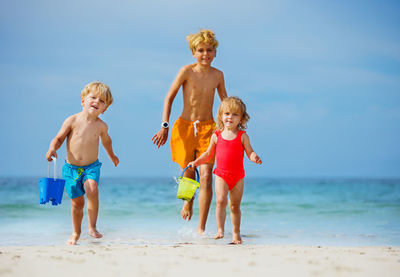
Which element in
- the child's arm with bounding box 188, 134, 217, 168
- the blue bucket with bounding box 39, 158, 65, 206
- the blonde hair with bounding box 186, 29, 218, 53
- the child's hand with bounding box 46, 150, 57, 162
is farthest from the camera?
the blonde hair with bounding box 186, 29, 218, 53

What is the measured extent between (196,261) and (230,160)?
1.42 metres

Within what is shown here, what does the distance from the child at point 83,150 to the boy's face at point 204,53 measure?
1235mm

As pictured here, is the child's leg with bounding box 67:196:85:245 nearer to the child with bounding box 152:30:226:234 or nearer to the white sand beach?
the white sand beach

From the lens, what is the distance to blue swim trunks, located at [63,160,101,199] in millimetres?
4352

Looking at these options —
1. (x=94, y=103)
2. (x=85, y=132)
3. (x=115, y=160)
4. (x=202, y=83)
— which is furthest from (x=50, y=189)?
(x=202, y=83)

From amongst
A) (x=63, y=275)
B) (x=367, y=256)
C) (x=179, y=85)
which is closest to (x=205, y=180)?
(x=179, y=85)

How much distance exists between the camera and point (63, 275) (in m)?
3.03

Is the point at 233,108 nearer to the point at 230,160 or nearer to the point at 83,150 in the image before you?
the point at 230,160

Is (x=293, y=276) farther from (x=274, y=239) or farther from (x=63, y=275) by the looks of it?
(x=274, y=239)

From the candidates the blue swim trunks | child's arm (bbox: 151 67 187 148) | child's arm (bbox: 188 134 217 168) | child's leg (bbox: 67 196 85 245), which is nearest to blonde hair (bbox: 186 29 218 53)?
child's arm (bbox: 151 67 187 148)

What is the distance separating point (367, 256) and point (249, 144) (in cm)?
150

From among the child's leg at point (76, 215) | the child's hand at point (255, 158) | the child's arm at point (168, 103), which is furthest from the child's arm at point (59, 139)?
the child's hand at point (255, 158)

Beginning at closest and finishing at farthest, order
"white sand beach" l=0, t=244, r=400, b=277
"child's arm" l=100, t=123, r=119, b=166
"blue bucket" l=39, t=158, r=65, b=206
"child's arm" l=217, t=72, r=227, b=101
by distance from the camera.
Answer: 1. "white sand beach" l=0, t=244, r=400, b=277
2. "blue bucket" l=39, t=158, r=65, b=206
3. "child's arm" l=100, t=123, r=119, b=166
4. "child's arm" l=217, t=72, r=227, b=101

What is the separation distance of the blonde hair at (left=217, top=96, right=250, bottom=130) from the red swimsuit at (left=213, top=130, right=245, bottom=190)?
0.15 m
